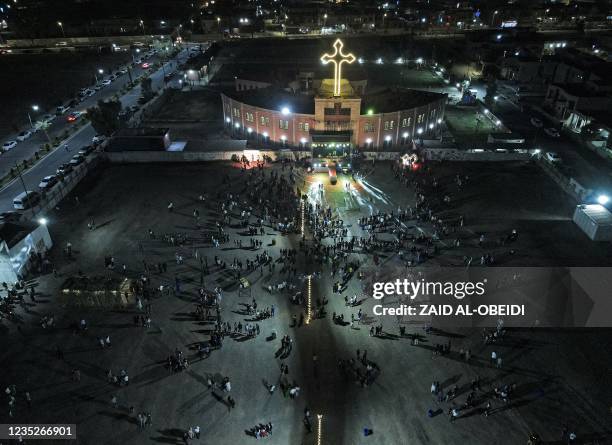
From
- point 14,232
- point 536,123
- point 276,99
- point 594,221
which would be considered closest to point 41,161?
point 14,232

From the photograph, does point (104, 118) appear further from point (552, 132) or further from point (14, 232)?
point (552, 132)

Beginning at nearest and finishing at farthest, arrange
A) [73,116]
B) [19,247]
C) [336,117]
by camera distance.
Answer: [19,247]
[336,117]
[73,116]

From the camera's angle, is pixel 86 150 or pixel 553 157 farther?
pixel 86 150

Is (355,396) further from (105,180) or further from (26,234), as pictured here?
(105,180)

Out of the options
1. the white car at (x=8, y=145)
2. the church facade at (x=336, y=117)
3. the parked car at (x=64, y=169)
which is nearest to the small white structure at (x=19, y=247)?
the parked car at (x=64, y=169)

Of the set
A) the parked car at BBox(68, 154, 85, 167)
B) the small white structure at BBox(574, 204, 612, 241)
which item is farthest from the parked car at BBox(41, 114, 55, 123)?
the small white structure at BBox(574, 204, 612, 241)

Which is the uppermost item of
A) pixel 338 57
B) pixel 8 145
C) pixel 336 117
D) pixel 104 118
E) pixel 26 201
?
pixel 338 57
